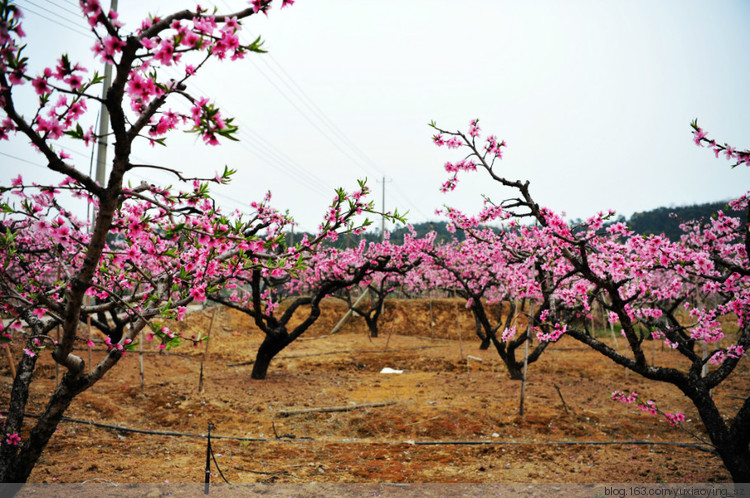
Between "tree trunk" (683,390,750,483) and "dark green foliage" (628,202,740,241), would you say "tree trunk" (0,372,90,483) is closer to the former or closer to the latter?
"tree trunk" (683,390,750,483)

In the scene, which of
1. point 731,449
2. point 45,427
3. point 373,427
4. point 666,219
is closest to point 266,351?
point 373,427

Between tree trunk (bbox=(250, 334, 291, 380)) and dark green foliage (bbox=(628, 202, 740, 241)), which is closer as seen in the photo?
tree trunk (bbox=(250, 334, 291, 380))

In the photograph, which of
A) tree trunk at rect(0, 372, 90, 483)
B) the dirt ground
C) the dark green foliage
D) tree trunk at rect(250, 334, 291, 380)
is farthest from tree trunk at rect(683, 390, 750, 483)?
the dark green foliage

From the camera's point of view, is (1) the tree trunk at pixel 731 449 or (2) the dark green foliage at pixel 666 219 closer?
(1) the tree trunk at pixel 731 449

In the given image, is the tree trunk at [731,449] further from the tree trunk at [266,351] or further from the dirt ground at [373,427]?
the tree trunk at [266,351]

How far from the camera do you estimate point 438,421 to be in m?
7.50

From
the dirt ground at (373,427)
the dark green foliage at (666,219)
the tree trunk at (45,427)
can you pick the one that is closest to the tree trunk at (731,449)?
the dirt ground at (373,427)

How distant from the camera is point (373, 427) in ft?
24.5

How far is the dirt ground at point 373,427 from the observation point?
5.27 metres

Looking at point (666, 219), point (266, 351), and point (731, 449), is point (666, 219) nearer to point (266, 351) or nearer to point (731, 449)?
point (266, 351)

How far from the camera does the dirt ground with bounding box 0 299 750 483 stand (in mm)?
5273

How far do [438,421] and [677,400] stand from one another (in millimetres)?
5747

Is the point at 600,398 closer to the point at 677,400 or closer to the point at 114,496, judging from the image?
the point at 677,400

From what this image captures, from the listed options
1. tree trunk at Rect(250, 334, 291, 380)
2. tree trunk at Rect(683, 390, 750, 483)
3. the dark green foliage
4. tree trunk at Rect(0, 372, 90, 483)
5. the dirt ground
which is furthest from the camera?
the dark green foliage
